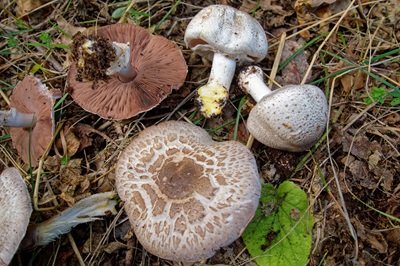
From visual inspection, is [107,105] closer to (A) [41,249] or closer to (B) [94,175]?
(B) [94,175]

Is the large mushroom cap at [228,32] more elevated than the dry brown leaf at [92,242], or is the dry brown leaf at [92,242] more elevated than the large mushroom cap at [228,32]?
the large mushroom cap at [228,32]

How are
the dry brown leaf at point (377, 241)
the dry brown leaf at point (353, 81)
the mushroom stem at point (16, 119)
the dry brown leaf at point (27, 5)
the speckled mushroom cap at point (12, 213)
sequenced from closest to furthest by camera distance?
the speckled mushroom cap at point (12, 213), the dry brown leaf at point (377, 241), the mushroom stem at point (16, 119), the dry brown leaf at point (353, 81), the dry brown leaf at point (27, 5)

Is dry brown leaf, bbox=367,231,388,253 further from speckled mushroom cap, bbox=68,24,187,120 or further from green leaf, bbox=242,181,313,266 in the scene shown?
speckled mushroom cap, bbox=68,24,187,120

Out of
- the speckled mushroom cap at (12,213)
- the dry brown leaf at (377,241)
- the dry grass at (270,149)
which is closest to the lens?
the speckled mushroom cap at (12,213)

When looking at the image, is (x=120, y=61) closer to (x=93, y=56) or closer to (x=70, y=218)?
(x=93, y=56)

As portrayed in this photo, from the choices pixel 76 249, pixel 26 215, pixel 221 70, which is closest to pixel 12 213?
pixel 26 215

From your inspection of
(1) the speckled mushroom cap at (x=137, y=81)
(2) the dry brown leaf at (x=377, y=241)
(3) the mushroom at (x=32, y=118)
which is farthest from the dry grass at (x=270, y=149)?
(1) the speckled mushroom cap at (x=137, y=81)

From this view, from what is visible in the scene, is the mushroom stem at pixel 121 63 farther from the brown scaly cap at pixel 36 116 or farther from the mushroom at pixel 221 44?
the brown scaly cap at pixel 36 116
